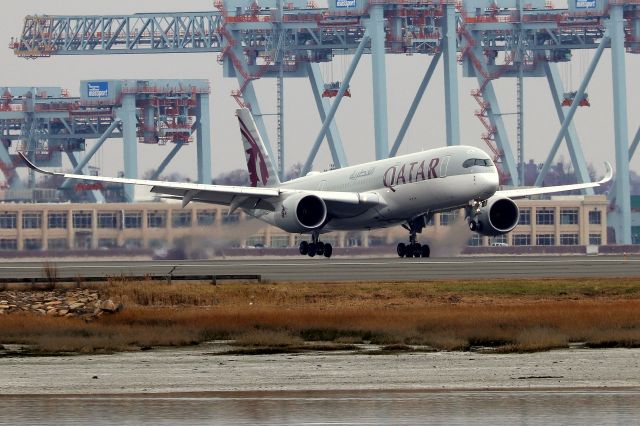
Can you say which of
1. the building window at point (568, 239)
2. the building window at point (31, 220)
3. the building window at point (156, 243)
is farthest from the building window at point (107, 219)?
the building window at point (156, 243)

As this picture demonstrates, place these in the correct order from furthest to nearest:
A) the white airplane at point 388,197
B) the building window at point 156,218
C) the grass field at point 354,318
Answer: the building window at point 156,218
the white airplane at point 388,197
the grass field at point 354,318

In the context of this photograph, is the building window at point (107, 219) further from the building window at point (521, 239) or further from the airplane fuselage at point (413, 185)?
the airplane fuselage at point (413, 185)

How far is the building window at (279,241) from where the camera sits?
126 meters

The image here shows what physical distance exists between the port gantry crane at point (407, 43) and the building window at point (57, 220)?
106 ft

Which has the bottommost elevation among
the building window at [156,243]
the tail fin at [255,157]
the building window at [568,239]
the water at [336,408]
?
the water at [336,408]

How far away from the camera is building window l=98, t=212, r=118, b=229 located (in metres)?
137

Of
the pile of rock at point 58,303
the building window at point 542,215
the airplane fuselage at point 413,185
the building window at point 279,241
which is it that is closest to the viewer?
the pile of rock at point 58,303

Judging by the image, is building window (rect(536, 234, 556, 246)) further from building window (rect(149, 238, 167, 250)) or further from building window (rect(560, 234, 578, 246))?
building window (rect(149, 238, 167, 250))

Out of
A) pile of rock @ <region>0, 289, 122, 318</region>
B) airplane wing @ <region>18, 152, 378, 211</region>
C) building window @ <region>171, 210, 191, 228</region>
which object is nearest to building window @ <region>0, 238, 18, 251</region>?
building window @ <region>171, 210, 191, 228</region>

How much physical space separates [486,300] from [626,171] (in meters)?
125

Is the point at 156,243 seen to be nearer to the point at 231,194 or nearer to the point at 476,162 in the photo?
the point at 231,194

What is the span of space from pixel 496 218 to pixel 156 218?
151 feet

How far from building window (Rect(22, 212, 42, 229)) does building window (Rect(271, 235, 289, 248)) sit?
22.5 meters

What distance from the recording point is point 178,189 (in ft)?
233
